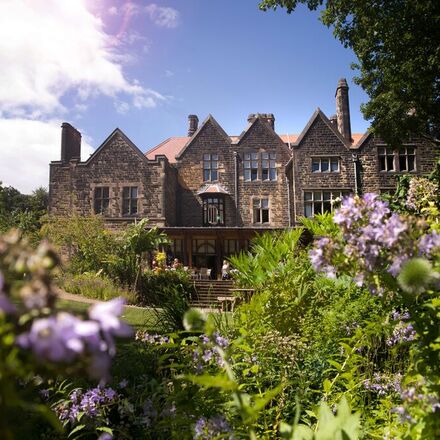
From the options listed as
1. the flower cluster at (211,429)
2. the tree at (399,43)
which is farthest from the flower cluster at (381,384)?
the tree at (399,43)

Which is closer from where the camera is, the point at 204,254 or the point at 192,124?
the point at 204,254

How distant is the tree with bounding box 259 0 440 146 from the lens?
1252cm

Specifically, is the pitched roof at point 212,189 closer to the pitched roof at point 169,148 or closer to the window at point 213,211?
the window at point 213,211

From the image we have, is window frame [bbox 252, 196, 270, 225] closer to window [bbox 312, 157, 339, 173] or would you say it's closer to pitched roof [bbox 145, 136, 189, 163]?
window [bbox 312, 157, 339, 173]

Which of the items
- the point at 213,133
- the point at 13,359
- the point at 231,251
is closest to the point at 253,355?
the point at 13,359

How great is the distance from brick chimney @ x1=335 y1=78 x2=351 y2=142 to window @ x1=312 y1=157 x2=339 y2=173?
2636mm

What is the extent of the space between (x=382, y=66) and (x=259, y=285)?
12372 mm

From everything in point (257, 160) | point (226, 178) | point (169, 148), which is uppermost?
point (169, 148)

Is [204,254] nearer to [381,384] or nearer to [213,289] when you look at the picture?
[213,289]

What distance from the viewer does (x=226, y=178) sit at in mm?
27453

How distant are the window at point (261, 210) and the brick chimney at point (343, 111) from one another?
7321mm

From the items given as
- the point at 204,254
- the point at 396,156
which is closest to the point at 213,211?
Answer: the point at 204,254

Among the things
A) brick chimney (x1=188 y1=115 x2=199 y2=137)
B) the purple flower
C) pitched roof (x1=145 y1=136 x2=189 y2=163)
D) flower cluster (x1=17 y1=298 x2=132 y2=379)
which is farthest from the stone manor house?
flower cluster (x1=17 y1=298 x2=132 y2=379)

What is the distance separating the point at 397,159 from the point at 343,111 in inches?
200
